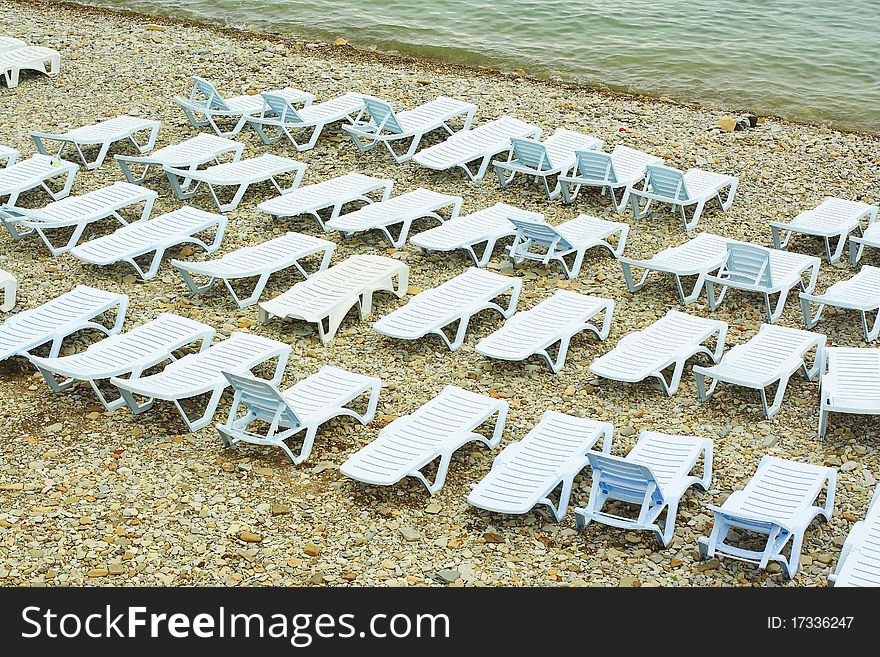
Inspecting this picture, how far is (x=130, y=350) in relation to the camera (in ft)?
28.0

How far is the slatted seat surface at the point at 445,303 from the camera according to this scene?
9000 mm

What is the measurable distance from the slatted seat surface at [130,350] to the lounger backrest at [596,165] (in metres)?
4.97

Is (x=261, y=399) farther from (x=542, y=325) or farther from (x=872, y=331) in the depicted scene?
(x=872, y=331)

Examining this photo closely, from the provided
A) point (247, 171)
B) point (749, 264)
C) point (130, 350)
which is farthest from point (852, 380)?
point (247, 171)

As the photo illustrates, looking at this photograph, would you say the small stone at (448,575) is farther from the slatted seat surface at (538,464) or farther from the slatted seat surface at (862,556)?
the slatted seat surface at (862,556)

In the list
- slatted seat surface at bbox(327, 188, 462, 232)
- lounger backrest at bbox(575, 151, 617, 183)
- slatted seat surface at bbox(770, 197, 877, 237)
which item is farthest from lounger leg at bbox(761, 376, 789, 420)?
slatted seat surface at bbox(327, 188, 462, 232)

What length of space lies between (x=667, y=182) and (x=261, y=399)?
5.64 metres

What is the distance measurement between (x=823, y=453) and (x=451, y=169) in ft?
20.8

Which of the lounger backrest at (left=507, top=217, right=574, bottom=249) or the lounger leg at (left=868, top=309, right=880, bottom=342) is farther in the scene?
the lounger backrest at (left=507, top=217, right=574, bottom=249)

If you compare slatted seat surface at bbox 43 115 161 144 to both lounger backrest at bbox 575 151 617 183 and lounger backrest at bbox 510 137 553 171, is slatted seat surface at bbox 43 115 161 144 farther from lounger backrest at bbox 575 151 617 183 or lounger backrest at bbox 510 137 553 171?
lounger backrest at bbox 575 151 617 183

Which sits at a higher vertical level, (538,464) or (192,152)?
(192,152)

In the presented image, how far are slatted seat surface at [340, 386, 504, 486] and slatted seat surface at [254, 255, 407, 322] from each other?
155 cm

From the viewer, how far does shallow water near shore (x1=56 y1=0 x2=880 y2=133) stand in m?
17.8

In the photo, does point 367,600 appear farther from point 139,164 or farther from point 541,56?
point 541,56
